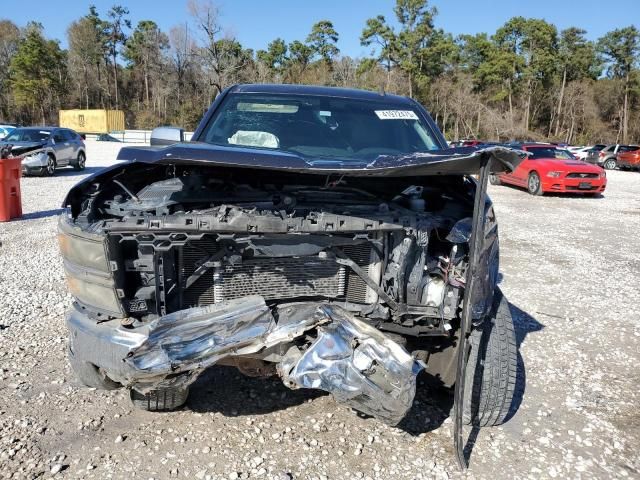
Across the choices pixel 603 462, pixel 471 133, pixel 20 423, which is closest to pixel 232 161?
pixel 20 423

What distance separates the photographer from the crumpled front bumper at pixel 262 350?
7.05 ft

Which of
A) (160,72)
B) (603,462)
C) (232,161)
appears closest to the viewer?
(232,161)

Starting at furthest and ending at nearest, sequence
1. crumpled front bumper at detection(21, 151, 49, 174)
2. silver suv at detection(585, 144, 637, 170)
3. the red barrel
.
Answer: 1. silver suv at detection(585, 144, 637, 170)
2. crumpled front bumper at detection(21, 151, 49, 174)
3. the red barrel

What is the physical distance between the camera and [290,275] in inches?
99.4

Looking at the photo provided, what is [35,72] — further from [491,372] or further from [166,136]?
[491,372]

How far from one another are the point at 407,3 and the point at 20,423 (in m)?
53.8

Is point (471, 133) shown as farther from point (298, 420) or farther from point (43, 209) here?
point (298, 420)

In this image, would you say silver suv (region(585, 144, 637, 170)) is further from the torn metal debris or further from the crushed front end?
the torn metal debris

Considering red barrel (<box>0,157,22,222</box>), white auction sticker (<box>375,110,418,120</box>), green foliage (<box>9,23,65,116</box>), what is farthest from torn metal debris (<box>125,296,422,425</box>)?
green foliage (<box>9,23,65,116</box>)

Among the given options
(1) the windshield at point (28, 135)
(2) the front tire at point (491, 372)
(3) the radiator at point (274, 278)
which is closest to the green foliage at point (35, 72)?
(1) the windshield at point (28, 135)

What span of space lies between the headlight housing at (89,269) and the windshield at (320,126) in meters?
1.26

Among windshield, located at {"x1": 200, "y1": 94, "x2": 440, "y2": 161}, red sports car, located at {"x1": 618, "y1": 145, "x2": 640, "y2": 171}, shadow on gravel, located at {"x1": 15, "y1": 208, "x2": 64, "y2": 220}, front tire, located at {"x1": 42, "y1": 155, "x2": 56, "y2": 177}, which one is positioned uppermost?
windshield, located at {"x1": 200, "y1": 94, "x2": 440, "y2": 161}

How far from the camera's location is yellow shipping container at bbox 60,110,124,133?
4356cm

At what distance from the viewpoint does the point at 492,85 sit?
4959 centimetres
